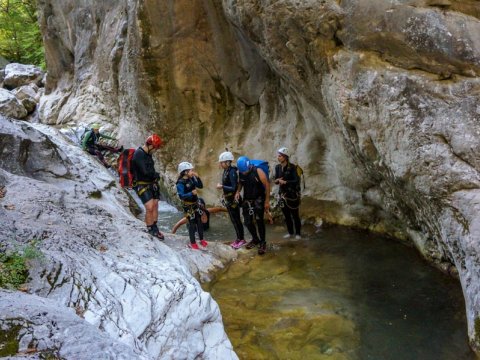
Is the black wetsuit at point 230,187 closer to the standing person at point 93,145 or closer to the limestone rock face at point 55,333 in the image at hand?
the limestone rock face at point 55,333

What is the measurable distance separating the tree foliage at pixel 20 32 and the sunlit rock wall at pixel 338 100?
68.1 ft

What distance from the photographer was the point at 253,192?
8664 mm

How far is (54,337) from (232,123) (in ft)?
36.7

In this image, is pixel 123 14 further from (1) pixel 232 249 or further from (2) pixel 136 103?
(1) pixel 232 249

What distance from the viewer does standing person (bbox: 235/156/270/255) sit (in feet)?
28.0

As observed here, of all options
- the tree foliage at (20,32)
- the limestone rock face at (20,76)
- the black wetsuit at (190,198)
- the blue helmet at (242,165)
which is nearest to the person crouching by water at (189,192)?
the black wetsuit at (190,198)

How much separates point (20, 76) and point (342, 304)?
31.0 m

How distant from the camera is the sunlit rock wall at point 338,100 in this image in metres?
6.23

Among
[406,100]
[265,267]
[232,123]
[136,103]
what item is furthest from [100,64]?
[406,100]

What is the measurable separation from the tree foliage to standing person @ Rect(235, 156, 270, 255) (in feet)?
98.7

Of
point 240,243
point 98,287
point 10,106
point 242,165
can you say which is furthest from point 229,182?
point 10,106

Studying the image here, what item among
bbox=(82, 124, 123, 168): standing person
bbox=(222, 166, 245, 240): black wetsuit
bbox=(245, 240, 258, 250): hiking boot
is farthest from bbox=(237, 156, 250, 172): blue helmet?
bbox=(82, 124, 123, 168): standing person

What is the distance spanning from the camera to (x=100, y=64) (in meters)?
20.5

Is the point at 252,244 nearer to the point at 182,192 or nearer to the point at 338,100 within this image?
the point at 182,192
